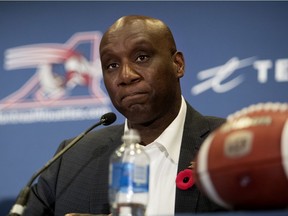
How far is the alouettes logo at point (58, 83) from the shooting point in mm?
3383

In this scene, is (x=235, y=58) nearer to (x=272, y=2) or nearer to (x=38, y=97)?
(x=272, y=2)

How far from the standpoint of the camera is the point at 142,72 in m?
2.35

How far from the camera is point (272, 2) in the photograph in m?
3.23

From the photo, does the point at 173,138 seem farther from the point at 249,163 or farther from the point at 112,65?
the point at 249,163

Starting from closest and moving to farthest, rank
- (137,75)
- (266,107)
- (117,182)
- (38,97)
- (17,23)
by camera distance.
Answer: (266,107) < (117,182) < (137,75) < (38,97) < (17,23)

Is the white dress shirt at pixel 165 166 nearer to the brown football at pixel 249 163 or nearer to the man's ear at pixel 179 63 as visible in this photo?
the man's ear at pixel 179 63

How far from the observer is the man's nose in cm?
231

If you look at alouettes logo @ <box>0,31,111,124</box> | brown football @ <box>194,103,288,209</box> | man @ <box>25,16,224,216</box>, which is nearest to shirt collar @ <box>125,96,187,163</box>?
man @ <box>25,16,224,216</box>

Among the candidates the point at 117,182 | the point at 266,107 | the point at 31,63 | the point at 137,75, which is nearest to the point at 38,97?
the point at 31,63

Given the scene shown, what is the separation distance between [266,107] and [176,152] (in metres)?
1.17

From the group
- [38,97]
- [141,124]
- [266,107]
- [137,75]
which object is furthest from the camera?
[38,97]

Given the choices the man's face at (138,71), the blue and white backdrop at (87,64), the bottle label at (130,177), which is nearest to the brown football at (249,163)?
the bottle label at (130,177)

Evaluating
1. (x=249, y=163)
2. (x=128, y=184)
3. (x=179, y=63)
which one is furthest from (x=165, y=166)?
(x=249, y=163)

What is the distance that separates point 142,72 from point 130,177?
2.52 ft
